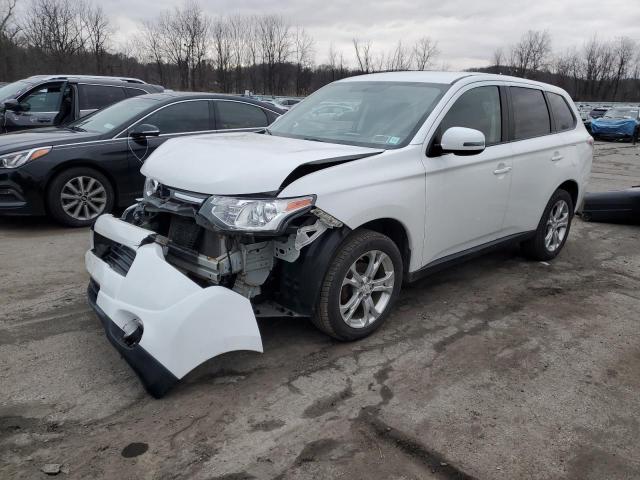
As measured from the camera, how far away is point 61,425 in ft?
9.04

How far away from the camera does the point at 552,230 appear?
5621 mm

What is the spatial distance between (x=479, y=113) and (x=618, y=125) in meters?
24.1

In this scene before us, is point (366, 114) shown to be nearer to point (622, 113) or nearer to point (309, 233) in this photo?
point (309, 233)

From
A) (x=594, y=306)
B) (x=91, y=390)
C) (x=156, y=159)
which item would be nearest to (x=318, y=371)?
(x=91, y=390)

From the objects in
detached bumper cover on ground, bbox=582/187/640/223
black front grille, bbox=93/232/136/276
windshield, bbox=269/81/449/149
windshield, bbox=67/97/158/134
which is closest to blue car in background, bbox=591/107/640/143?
detached bumper cover on ground, bbox=582/187/640/223

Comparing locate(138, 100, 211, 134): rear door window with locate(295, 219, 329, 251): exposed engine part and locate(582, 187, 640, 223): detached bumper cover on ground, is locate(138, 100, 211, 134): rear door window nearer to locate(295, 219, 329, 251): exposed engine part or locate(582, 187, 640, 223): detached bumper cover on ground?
locate(295, 219, 329, 251): exposed engine part

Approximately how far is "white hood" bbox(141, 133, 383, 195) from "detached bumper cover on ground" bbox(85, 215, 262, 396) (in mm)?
509

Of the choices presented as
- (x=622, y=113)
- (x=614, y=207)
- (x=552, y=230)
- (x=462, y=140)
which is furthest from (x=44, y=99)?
(x=622, y=113)

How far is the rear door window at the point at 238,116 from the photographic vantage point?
7254 mm

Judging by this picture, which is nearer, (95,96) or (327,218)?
(327,218)

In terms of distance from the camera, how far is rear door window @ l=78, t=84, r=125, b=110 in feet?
27.4

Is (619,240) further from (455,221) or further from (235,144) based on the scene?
(235,144)

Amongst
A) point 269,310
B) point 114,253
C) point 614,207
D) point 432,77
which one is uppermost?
point 432,77

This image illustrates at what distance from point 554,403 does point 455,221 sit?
158 cm
